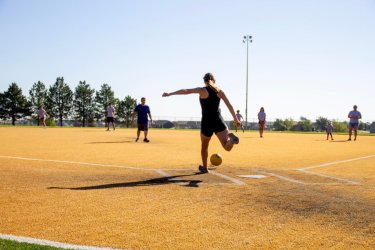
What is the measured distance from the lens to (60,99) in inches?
3625

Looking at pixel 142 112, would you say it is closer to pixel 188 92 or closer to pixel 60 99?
pixel 188 92

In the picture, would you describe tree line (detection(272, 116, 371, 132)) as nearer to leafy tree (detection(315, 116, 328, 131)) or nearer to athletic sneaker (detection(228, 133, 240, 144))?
leafy tree (detection(315, 116, 328, 131))

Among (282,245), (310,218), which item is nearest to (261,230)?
(282,245)

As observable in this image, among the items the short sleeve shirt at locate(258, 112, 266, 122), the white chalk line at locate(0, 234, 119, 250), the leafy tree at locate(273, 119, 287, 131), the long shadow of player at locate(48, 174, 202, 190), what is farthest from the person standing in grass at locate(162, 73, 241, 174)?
the leafy tree at locate(273, 119, 287, 131)

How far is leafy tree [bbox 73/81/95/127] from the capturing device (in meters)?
93.5

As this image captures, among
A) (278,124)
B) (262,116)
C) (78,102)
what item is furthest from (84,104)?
(262,116)

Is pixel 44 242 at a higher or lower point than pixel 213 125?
lower

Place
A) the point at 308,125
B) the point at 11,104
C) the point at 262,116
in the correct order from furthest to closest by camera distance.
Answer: the point at 11,104, the point at 308,125, the point at 262,116

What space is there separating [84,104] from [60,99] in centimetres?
581

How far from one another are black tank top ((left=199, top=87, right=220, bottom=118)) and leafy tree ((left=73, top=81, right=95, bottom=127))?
289 ft

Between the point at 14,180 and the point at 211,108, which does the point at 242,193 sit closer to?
the point at 211,108

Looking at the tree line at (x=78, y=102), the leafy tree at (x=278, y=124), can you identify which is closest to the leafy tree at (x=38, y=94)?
the tree line at (x=78, y=102)

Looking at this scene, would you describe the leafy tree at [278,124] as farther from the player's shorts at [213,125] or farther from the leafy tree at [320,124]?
the player's shorts at [213,125]

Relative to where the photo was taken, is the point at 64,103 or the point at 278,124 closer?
the point at 278,124
